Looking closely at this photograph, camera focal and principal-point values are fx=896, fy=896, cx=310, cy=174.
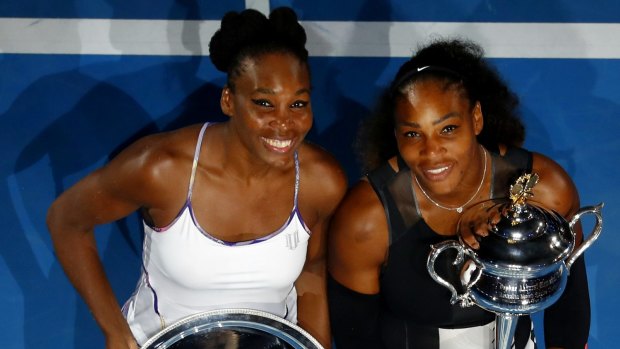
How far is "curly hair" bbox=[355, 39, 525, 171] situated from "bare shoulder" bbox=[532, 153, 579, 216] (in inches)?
4.3

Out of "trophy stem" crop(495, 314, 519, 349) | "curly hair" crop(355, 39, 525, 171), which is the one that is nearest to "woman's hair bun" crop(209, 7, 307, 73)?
"curly hair" crop(355, 39, 525, 171)

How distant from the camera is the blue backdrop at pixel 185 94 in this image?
2.40 m

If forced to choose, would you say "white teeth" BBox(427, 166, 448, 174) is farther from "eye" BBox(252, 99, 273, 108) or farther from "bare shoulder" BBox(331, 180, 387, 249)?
"eye" BBox(252, 99, 273, 108)

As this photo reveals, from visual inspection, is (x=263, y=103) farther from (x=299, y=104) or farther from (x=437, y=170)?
(x=437, y=170)

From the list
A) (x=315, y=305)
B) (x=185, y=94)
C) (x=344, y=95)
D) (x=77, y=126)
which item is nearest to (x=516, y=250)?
(x=315, y=305)

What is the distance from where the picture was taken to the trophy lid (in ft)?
5.48

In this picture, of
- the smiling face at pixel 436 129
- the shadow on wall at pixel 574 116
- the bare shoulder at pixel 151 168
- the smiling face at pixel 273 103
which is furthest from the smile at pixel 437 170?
the shadow on wall at pixel 574 116

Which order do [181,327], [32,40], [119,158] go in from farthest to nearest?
1. [32,40]
2. [119,158]
3. [181,327]

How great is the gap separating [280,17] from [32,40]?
854mm

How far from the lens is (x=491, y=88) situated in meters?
2.06

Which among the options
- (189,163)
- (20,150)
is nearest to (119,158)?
(189,163)

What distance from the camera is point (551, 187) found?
204 cm

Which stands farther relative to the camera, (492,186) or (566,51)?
(566,51)

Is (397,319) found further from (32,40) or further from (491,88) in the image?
(32,40)
